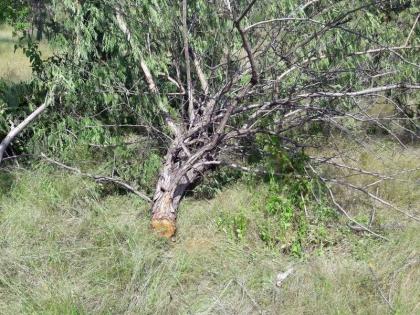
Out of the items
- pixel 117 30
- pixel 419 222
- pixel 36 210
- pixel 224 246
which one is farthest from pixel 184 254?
pixel 117 30

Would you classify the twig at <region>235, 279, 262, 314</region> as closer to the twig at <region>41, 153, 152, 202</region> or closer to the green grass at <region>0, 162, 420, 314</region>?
the green grass at <region>0, 162, 420, 314</region>

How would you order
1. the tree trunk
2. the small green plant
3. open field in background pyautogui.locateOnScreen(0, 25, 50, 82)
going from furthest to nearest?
open field in background pyautogui.locateOnScreen(0, 25, 50, 82)
the tree trunk
the small green plant

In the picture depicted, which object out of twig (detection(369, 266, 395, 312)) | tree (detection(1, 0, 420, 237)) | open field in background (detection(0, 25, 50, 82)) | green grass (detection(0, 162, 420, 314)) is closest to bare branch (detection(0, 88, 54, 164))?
tree (detection(1, 0, 420, 237))

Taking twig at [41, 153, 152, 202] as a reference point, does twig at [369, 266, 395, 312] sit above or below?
below

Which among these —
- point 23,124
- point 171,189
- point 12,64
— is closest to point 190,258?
point 171,189

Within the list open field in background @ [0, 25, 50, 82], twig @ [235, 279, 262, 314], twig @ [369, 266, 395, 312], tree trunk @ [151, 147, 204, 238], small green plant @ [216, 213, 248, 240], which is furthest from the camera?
open field in background @ [0, 25, 50, 82]

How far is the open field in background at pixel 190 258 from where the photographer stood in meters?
3.25

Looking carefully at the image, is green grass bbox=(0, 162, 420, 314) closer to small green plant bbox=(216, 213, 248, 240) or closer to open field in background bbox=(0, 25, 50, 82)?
small green plant bbox=(216, 213, 248, 240)

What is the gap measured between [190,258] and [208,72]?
8.03 ft

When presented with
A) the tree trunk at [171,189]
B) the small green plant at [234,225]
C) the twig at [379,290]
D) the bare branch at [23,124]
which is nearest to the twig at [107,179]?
the tree trunk at [171,189]

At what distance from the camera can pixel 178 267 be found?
11.9 ft

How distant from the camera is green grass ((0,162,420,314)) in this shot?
324cm

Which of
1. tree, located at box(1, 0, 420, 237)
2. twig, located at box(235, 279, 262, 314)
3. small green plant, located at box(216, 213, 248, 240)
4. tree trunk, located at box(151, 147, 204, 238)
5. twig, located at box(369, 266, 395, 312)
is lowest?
twig, located at box(369, 266, 395, 312)

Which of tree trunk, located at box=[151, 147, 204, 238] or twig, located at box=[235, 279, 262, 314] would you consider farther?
tree trunk, located at box=[151, 147, 204, 238]
